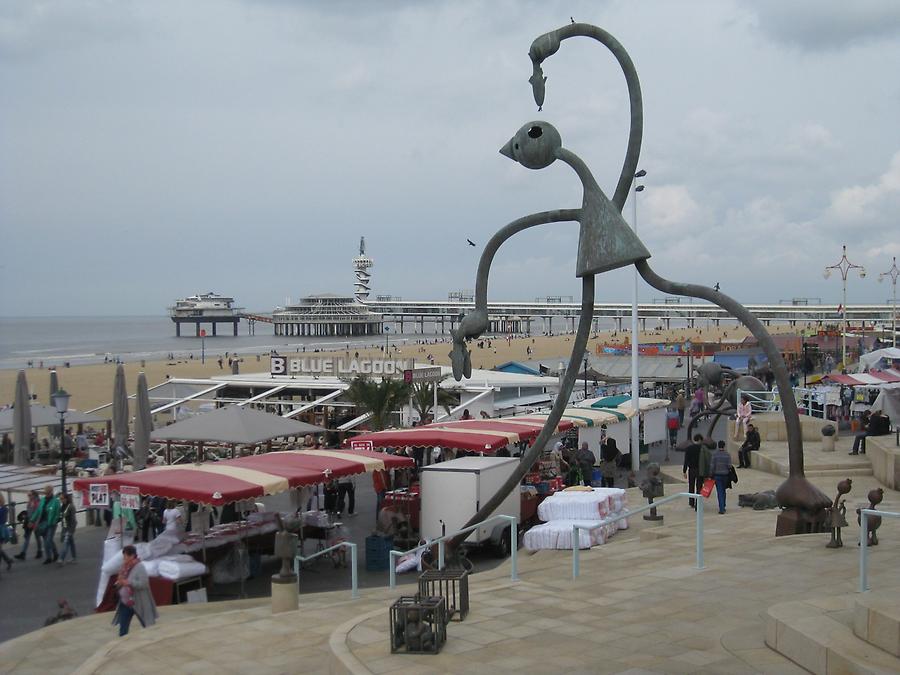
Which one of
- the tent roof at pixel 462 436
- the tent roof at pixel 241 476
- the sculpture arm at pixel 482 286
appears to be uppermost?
the sculpture arm at pixel 482 286

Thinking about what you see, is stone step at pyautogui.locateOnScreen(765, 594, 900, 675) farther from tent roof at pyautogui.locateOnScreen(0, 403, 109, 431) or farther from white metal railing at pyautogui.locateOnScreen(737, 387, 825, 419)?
tent roof at pyautogui.locateOnScreen(0, 403, 109, 431)

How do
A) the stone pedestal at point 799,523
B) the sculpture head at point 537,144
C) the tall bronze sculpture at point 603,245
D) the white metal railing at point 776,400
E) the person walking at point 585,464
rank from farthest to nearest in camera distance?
the white metal railing at point 776,400 < the person walking at point 585,464 < the stone pedestal at point 799,523 < the sculpture head at point 537,144 < the tall bronze sculpture at point 603,245

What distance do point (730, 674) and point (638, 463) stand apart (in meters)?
16.0

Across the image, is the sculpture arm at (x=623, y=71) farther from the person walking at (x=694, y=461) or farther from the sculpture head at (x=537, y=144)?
the person walking at (x=694, y=461)

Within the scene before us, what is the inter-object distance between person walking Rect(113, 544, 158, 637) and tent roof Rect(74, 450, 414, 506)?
1.80 meters

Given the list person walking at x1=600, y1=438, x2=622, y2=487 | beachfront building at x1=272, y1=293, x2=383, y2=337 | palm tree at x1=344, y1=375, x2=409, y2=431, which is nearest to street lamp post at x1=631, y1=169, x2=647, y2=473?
person walking at x1=600, y1=438, x2=622, y2=487

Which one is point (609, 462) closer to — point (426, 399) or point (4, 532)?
point (426, 399)

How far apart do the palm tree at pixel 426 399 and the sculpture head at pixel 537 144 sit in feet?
48.6

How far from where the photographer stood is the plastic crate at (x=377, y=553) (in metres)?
12.5

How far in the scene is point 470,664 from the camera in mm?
6281

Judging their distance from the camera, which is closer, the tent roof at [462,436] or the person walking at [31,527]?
the person walking at [31,527]

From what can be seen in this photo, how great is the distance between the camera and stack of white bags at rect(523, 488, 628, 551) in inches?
469

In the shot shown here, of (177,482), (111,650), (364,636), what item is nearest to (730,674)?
(364,636)

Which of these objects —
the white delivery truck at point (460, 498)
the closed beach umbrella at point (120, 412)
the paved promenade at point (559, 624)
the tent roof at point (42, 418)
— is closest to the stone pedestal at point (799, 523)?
the paved promenade at point (559, 624)
